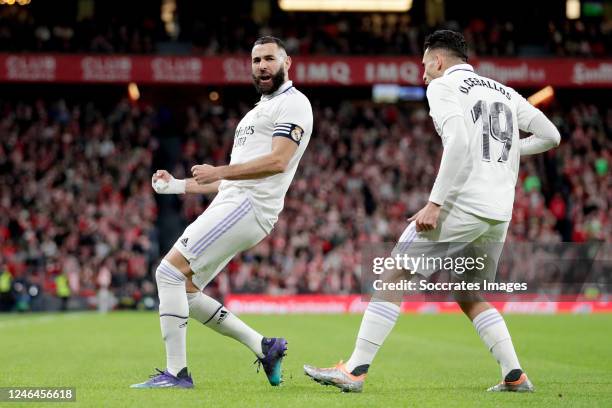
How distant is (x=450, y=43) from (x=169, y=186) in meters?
2.34

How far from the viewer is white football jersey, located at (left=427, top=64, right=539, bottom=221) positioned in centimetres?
742

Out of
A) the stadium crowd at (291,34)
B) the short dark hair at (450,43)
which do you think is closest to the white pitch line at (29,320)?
the stadium crowd at (291,34)

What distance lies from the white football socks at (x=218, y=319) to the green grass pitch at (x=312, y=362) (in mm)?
364

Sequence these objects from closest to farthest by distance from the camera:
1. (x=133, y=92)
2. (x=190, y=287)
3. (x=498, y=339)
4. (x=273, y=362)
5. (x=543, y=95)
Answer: (x=498, y=339) < (x=190, y=287) < (x=273, y=362) < (x=543, y=95) < (x=133, y=92)

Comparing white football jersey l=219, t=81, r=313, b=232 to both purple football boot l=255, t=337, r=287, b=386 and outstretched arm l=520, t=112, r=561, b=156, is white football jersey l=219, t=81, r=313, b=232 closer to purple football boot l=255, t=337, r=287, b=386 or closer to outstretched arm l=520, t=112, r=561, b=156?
purple football boot l=255, t=337, r=287, b=386

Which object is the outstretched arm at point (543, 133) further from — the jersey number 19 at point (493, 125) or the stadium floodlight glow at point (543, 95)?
the stadium floodlight glow at point (543, 95)

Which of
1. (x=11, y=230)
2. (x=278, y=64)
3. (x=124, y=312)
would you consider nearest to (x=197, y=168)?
(x=278, y=64)

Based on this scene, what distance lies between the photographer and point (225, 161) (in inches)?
1203

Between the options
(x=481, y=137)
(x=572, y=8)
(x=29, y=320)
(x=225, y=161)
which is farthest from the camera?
(x=572, y=8)

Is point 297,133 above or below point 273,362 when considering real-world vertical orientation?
above

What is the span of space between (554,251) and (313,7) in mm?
12124

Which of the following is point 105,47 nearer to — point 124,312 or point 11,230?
point 11,230

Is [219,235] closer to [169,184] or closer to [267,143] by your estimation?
[169,184]

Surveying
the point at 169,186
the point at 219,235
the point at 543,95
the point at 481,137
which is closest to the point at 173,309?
the point at 219,235
